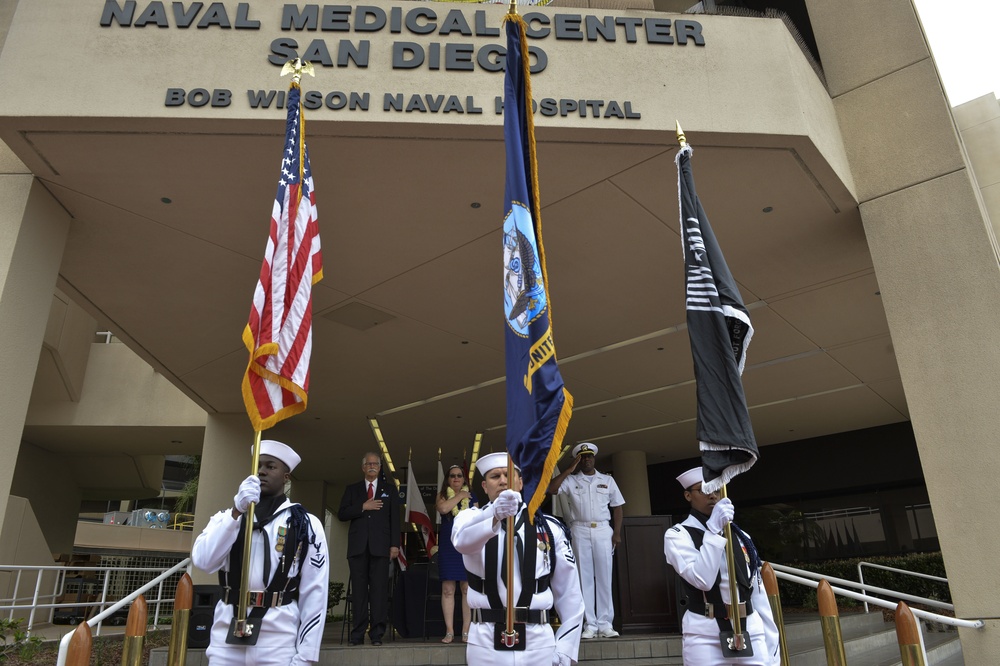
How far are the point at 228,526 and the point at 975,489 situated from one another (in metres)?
5.61

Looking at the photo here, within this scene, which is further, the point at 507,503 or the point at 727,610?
the point at 727,610

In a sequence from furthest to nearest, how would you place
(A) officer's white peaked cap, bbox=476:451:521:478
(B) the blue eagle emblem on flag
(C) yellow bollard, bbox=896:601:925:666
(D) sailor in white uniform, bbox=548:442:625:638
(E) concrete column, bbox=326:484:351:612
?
(E) concrete column, bbox=326:484:351:612
(D) sailor in white uniform, bbox=548:442:625:638
(A) officer's white peaked cap, bbox=476:451:521:478
(C) yellow bollard, bbox=896:601:925:666
(B) the blue eagle emblem on flag

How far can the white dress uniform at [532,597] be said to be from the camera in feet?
11.6

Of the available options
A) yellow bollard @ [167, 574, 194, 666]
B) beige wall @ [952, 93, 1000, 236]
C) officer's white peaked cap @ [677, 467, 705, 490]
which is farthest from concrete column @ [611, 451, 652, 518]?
yellow bollard @ [167, 574, 194, 666]

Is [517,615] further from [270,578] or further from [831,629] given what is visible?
[831,629]

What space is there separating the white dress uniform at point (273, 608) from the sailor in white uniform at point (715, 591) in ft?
6.46

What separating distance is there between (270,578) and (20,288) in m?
4.14

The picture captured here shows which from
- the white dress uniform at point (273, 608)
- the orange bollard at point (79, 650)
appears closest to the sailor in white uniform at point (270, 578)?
the white dress uniform at point (273, 608)

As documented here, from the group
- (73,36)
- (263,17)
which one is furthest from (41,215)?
(263,17)

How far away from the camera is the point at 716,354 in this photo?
4.01m

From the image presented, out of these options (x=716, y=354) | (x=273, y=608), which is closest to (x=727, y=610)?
(x=716, y=354)

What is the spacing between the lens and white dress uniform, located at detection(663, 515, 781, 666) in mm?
3916

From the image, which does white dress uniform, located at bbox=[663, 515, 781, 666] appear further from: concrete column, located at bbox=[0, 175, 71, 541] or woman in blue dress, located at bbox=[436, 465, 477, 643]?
concrete column, located at bbox=[0, 175, 71, 541]

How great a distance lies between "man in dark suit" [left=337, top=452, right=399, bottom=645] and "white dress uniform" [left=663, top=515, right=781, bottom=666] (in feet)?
13.4
